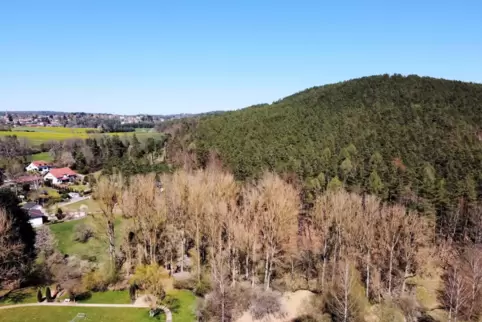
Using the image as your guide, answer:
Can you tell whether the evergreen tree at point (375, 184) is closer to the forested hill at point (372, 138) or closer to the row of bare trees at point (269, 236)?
the forested hill at point (372, 138)

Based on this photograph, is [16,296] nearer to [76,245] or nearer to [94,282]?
[94,282]

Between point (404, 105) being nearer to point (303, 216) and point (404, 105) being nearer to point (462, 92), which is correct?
point (462, 92)

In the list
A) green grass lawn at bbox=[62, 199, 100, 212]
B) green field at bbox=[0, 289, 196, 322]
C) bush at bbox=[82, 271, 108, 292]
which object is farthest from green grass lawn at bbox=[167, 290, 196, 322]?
green grass lawn at bbox=[62, 199, 100, 212]

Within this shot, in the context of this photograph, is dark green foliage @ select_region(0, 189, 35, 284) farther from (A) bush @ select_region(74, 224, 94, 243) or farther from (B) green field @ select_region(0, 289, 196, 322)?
(A) bush @ select_region(74, 224, 94, 243)

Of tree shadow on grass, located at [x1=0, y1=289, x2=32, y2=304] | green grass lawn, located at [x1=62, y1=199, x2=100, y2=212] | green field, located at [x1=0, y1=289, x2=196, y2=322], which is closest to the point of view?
green field, located at [x1=0, y1=289, x2=196, y2=322]

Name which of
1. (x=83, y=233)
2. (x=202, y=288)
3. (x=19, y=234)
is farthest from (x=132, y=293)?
(x=83, y=233)

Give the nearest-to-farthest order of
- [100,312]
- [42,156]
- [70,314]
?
[70,314] → [100,312] → [42,156]
